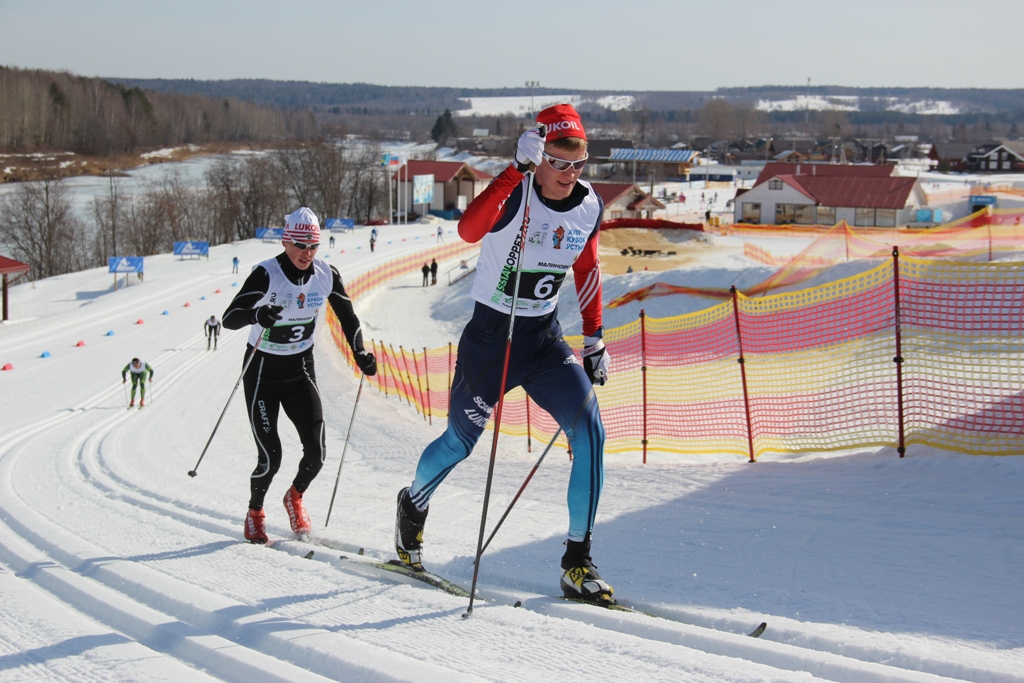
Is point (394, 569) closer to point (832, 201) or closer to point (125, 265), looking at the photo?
point (125, 265)

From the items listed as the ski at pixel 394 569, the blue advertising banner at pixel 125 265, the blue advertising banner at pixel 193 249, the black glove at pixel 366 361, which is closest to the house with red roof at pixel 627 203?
the blue advertising banner at pixel 193 249

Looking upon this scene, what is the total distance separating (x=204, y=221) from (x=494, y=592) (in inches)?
3377

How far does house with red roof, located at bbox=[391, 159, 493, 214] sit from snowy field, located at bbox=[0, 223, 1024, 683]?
64696 millimetres

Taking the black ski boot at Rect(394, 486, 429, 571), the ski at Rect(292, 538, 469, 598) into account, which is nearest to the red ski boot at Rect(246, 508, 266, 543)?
the ski at Rect(292, 538, 469, 598)

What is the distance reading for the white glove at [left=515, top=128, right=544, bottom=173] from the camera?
13.2ft

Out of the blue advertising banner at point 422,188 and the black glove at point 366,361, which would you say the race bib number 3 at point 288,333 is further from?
the blue advertising banner at point 422,188

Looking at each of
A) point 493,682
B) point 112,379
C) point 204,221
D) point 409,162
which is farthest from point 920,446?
point 204,221

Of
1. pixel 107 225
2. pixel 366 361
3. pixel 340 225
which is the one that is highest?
pixel 107 225

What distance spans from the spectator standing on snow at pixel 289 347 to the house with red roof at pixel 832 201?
154 feet

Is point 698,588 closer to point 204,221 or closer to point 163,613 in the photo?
point 163,613

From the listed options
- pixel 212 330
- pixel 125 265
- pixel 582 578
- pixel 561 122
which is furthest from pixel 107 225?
pixel 582 578

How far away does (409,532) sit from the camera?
4867 millimetres

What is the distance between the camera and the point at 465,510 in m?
6.62

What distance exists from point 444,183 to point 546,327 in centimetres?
7013
